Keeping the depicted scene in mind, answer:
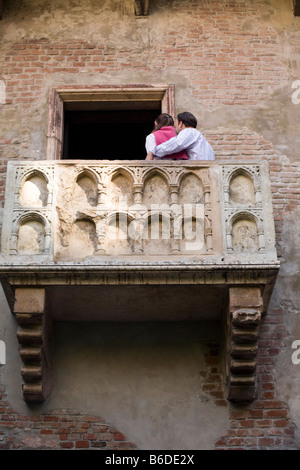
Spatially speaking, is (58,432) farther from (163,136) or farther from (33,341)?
(163,136)

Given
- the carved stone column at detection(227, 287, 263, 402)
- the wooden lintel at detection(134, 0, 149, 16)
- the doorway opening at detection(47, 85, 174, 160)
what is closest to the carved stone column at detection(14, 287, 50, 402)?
the carved stone column at detection(227, 287, 263, 402)

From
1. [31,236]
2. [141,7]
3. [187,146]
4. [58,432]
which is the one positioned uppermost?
[141,7]

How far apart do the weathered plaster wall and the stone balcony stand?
0.80 metres

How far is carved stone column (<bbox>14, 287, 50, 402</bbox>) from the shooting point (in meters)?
6.99

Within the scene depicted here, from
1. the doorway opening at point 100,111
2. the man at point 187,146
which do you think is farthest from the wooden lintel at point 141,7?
the man at point 187,146

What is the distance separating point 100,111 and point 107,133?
0.95 metres

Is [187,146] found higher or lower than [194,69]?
lower

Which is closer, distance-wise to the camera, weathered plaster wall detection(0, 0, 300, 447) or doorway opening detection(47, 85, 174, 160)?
weathered plaster wall detection(0, 0, 300, 447)

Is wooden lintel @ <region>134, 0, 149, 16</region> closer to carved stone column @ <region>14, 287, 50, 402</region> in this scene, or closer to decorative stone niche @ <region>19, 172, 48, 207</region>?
decorative stone niche @ <region>19, 172, 48, 207</region>

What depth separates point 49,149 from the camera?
8.70 metres

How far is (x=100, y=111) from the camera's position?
9445 millimetres

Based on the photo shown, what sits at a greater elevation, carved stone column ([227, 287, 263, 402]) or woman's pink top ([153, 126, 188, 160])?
woman's pink top ([153, 126, 188, 160])

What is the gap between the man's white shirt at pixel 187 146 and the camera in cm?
775

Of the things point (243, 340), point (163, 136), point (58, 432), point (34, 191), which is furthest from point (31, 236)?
point (243, 340)
